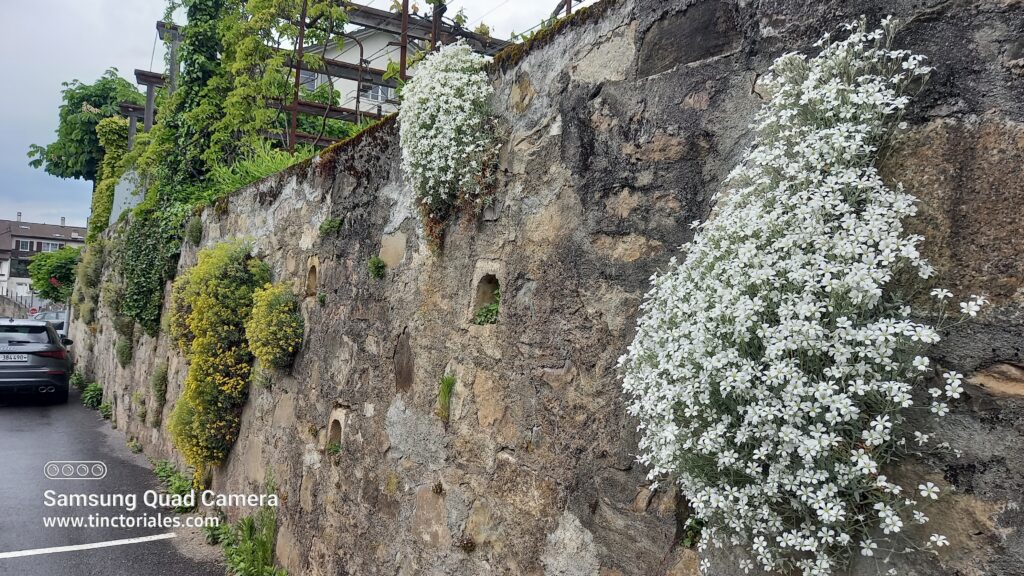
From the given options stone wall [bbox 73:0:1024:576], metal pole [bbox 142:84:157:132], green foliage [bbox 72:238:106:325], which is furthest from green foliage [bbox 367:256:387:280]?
metal pole [bbox 142:84:157:132]

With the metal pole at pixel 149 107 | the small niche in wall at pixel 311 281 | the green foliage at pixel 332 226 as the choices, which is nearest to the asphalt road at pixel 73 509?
the small niche in wall at pixel 311 281

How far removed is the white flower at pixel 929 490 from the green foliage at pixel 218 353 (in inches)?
205

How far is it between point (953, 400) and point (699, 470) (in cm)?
57

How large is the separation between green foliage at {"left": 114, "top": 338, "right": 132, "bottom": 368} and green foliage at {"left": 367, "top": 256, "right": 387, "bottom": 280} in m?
7.90

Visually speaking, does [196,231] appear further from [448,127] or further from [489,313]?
[489,313]

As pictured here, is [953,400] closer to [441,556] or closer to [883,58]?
[883,58]

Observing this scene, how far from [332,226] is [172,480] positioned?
14.3 ft

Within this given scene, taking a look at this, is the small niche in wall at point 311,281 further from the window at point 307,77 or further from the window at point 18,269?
the window at point 18,269

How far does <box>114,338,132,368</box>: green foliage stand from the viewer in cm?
1016

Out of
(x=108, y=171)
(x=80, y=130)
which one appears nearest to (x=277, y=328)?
(x=108, y=171)

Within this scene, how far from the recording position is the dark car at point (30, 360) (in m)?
11.0

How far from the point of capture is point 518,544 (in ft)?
8.51

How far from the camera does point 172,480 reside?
732cm

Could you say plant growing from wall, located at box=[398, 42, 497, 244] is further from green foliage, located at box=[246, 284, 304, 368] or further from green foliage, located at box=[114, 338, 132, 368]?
green foliage, located at box=[114, 338, 132, 368]
